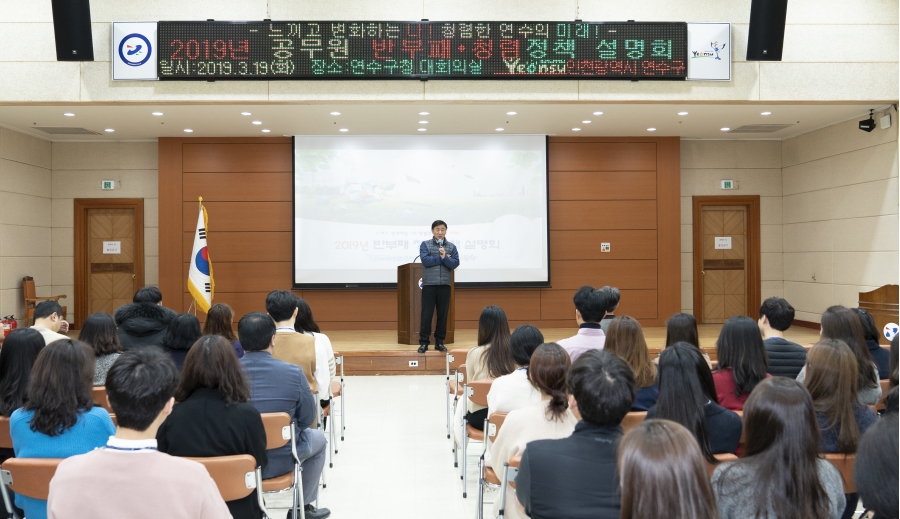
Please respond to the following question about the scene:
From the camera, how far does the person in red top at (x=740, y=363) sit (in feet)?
10.2

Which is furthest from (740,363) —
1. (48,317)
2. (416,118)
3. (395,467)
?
(416,118)

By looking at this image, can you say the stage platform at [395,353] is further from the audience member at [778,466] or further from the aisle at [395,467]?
the audience member at [778,466]

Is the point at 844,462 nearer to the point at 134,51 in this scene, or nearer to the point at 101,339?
the point at 101,339

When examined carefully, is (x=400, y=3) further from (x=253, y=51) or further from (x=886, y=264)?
(x=886, y=264)

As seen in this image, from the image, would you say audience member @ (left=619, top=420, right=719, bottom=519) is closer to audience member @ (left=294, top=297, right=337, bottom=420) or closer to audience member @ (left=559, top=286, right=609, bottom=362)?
audience member @ (left=559, top=286, right=609, bottom=362)

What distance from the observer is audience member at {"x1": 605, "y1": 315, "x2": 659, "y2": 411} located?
3.40 metres

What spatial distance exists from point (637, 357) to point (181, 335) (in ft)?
7.97

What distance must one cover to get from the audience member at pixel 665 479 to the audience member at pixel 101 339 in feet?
10.4

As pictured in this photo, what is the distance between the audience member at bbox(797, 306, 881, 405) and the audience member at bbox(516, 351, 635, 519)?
173 centimetres

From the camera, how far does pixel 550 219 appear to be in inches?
419

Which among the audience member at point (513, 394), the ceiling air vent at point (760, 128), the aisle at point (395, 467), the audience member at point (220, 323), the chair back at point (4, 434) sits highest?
the ceiling air vent at point (760, 128)

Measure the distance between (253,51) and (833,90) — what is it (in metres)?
6.35

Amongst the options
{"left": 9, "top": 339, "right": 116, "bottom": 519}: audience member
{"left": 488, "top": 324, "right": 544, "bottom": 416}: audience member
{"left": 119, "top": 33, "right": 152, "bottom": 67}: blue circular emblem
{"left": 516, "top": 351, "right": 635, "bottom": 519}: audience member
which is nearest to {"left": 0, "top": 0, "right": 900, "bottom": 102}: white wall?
{"left": 119, "top": 33, "right": 152, "bottom": 67}: blue circular emblem

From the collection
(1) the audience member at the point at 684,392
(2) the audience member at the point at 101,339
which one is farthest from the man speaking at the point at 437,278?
(1) the audience member at the point at 684,392
